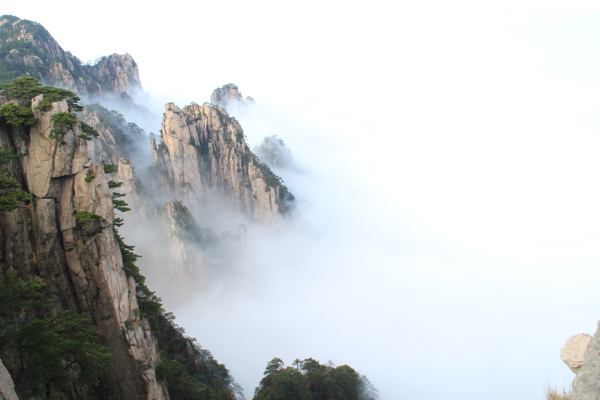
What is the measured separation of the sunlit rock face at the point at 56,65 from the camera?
71.6 metres

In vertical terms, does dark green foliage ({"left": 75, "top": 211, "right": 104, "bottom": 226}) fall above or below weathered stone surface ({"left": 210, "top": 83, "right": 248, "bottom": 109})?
below

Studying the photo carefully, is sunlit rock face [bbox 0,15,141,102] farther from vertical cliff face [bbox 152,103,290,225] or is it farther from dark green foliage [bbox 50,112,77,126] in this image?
dark green foliage [bbox 50,112,77,126]

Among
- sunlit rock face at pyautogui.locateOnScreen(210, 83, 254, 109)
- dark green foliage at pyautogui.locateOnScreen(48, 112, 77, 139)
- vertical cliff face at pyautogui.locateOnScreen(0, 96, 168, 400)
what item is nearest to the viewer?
vertical cliff face at pyautogui.locateOnScreen(0, 96, 168, 400)

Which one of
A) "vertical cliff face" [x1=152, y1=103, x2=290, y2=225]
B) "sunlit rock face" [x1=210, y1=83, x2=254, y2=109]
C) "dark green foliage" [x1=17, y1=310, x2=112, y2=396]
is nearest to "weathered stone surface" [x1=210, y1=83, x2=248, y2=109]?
"sunlit rock face" [x1=210, y1=83, x2=254, y2=109]

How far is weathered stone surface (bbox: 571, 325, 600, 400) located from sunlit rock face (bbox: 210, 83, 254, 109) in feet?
437

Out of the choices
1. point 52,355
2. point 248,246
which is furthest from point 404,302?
point 52,355

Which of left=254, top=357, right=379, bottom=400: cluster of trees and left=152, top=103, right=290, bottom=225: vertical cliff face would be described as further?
left=152, top=103, right=290, bottom=225: vertical cliff face

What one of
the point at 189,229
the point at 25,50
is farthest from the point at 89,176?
the point at 25,50

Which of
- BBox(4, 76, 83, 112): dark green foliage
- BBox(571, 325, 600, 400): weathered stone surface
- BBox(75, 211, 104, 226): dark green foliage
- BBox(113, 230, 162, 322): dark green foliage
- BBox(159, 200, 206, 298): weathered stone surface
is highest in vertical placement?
BBox(159, 200, 206, 298): weathered stone surface

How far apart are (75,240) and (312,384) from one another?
24154 mm

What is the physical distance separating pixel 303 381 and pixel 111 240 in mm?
20744

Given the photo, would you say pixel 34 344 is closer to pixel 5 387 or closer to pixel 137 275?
pixel 5 387

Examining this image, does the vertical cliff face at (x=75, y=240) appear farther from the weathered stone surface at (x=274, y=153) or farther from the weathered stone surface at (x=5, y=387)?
the weathered stone surface at (x=274, y=153)

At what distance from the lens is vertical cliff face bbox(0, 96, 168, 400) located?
18328mm
